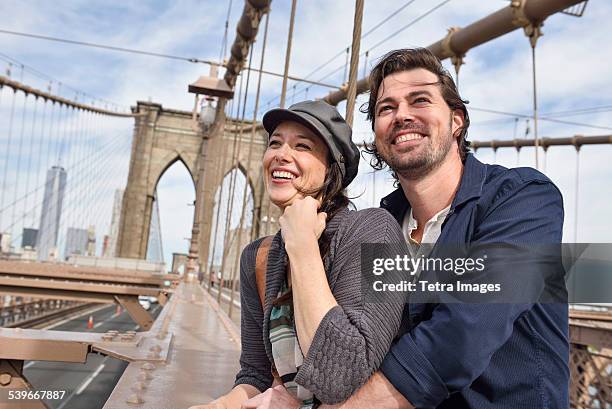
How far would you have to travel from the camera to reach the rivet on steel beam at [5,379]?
2.43 metres

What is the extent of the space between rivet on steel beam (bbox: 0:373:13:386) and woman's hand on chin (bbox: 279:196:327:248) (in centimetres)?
218

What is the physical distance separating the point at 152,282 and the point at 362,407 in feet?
23.5

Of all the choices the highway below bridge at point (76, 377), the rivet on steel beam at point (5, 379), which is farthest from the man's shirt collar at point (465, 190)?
the highway below bridge at point (76, 377)

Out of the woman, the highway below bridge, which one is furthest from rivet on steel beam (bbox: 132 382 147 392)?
the highway below bridge

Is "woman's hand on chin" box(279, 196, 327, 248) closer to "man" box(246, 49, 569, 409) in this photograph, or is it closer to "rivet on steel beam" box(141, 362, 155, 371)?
"man" box(246, 49, 569, 409)

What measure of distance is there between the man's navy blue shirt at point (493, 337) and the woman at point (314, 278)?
6 centimetres

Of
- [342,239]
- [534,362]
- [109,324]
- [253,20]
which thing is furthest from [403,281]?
[109,324]

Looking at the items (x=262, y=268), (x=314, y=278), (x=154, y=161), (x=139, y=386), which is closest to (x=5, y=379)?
(x=139, y=386)

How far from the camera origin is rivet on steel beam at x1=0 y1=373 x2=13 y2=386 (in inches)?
95.7

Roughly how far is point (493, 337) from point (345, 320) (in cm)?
22

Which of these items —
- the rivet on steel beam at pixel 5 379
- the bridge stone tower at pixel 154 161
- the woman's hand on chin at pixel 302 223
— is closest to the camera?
the woman's hand on chin at pixel 302 223

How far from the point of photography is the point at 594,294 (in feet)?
3.41

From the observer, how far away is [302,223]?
898 mm

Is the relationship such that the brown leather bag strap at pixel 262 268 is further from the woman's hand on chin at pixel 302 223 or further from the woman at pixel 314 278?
the woman's hand on chin at pixel 302 223
